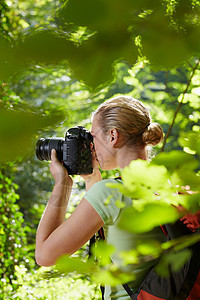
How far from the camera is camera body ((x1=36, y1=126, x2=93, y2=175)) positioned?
961mm

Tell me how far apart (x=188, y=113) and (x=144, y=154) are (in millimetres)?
896

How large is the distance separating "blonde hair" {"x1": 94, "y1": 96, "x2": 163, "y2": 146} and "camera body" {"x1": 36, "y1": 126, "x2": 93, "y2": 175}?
0.21 feet

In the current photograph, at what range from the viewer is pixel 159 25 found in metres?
0.27

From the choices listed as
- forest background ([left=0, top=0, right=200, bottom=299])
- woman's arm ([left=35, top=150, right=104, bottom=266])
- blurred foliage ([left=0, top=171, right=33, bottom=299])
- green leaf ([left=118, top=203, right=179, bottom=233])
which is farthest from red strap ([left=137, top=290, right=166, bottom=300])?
blurred foliage ([left=0, top=171, right=33, bottom=299])

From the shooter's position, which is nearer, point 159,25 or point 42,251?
point 159,25

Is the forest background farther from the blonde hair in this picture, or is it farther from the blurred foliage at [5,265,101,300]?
the blurred foliage at [5,265,101,300]

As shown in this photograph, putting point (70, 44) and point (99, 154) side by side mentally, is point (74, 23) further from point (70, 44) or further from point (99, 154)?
point (99, 154)

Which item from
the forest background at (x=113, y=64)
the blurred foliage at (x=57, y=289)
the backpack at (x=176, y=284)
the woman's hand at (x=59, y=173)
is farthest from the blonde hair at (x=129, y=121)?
the blurred foliage at (x=57, y=289)

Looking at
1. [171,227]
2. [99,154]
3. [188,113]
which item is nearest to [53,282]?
[188,113]

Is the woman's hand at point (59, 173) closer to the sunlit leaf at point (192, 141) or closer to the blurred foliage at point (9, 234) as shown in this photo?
the sunlit leaf at point (192, 141)

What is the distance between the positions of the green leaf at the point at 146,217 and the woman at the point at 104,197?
537mm

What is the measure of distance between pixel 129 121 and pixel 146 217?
74 cm

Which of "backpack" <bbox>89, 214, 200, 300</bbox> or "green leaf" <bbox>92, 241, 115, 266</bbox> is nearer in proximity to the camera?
"green leaf" <bbox>92, 241, 115, 266</bbox>

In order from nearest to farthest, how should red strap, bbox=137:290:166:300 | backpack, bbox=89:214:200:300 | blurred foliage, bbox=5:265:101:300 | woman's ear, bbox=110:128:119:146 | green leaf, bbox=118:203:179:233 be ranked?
green leaf, bbox=118:203:179:233, backpack, bbox=89:214:200:300, red strap, bbox=137:290:166:300, woman's ear, bbox=110:128:119:146, blurred foliage, bbox=5:265:101:300
